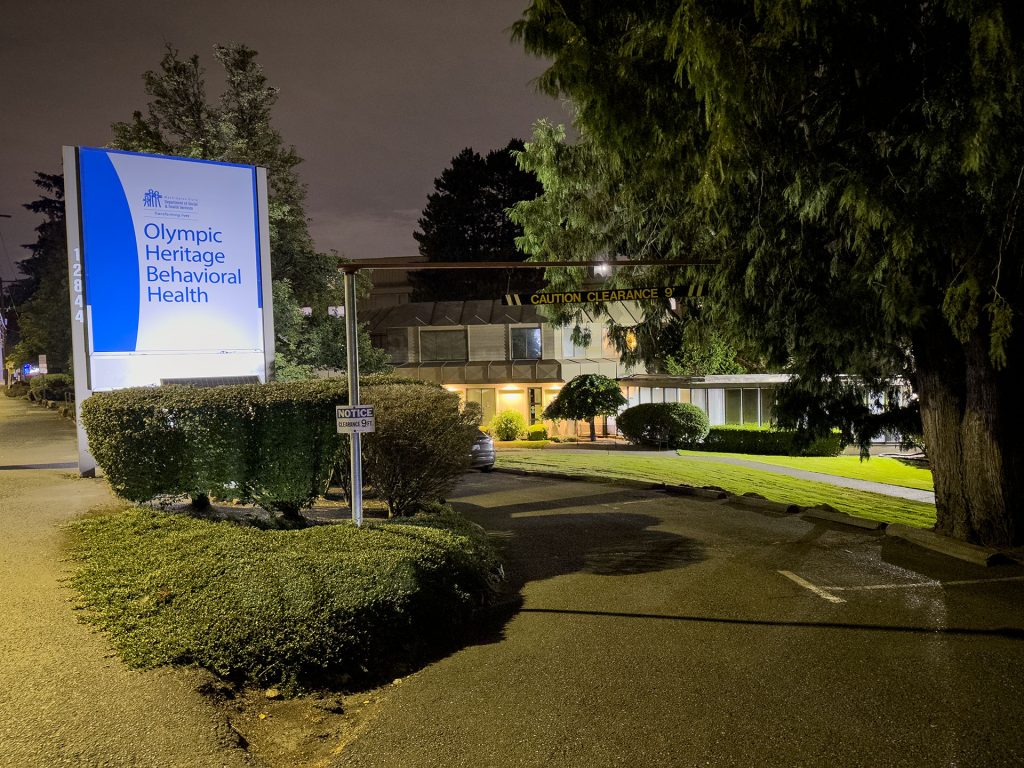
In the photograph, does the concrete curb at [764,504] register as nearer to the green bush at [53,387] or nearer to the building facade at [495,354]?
the building facade at [495,354]

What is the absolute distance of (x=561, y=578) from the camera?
8445 millimetres

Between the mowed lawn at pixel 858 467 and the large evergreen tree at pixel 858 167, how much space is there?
38.3ft

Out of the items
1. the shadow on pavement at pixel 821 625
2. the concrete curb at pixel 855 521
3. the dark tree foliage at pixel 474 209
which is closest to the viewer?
the shadow on pavement at pixel 821 625

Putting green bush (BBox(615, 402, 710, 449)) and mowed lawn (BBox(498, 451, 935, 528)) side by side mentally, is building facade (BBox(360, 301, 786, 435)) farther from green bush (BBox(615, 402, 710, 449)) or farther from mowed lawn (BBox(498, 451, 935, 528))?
mowed lawn (BBox(498, 451, 935, 528))

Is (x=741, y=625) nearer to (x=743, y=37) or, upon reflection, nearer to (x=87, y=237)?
(x=743, y=37)

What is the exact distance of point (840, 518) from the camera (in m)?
11.4

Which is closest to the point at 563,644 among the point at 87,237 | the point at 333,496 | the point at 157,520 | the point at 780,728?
the point at 780,728

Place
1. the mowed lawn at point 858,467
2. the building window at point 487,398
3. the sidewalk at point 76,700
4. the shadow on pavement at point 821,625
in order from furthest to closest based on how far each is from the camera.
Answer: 1. the building window at point 487,398
2. the mowed lawn at point 858,467
3. the shadow on pavement at point 821,625
4. the sidewalk at point 76,700

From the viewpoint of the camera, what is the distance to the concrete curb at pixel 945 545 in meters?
8.72

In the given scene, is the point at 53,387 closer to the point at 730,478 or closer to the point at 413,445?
the point at 730,478

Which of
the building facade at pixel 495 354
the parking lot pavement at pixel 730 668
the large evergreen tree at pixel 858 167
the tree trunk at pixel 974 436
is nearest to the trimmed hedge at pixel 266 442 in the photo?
the parking lot pavement at pixel 730 668

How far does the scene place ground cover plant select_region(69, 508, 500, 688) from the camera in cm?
562

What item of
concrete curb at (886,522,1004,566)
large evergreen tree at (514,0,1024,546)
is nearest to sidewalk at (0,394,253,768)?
large evergreen tree at (514,0,1024,546)

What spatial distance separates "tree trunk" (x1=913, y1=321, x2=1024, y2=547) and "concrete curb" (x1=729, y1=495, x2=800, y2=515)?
260 cm
